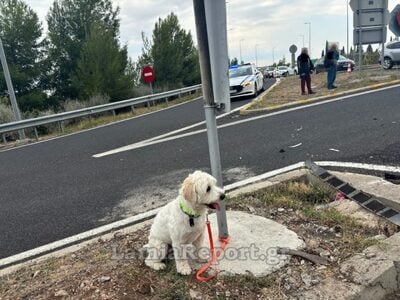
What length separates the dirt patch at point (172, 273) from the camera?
278 cm

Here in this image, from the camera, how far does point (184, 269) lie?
2979 mm

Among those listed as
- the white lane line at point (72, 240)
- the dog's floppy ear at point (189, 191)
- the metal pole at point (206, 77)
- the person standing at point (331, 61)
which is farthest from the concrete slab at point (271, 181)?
the person standing at point (331, 61)

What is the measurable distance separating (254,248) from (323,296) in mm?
801

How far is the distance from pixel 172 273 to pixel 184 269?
0.12 metres

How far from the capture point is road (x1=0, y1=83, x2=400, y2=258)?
16.0ft

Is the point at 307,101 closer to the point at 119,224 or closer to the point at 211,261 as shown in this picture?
the point at 119,224

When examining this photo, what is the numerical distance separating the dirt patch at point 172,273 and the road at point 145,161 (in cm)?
95

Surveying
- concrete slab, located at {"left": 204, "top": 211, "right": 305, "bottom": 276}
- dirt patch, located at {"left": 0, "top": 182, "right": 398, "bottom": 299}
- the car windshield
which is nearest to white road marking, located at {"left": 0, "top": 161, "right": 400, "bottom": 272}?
dirt patch, located at {"left": 0, "top": 182, "right": 398, "bottom": 299}

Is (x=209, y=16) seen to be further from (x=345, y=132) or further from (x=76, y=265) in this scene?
(x=345, y=132)

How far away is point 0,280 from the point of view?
130 inches

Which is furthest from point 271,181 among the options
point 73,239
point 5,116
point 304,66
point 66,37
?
point 66,37

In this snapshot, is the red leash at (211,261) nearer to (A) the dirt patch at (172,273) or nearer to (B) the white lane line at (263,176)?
(A) the dirt patch at (172,273)

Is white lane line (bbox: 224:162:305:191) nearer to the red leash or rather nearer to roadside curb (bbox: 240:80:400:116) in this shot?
the red leash

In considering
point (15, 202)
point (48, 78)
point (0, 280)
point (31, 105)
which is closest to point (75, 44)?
point (48, 78)
